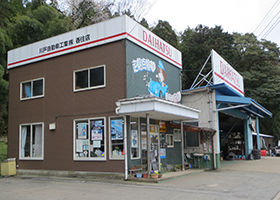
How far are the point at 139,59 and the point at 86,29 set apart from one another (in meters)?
3.24

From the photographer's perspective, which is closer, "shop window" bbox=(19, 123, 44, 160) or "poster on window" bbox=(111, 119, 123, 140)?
"poster on window" bbox=(111, 119, 123, 140)

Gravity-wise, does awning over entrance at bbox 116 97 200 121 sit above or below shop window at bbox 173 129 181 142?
→ above

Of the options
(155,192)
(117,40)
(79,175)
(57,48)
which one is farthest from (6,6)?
(155,192)

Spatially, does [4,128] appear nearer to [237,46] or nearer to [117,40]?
[117,40]

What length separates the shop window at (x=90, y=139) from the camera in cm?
1305

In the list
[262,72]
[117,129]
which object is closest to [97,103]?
[117,129]

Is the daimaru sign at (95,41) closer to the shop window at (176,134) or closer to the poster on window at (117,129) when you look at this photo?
the poster on window at (117,129)

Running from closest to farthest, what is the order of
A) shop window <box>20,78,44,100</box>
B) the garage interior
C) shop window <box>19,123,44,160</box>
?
shop window <box>19,123,44,160</box> < shop window <box>20,78,44,100</box> < the garage interior

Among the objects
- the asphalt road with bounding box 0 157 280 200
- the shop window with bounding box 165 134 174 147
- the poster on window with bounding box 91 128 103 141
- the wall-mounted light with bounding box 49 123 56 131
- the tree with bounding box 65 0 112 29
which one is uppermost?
the tree with bounding box 65 0 112 29

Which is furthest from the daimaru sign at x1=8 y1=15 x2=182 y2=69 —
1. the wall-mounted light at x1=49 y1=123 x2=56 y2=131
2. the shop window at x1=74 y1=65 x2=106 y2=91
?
the wall-mounted light at x1=49 y1=123 x2=56 y2=131

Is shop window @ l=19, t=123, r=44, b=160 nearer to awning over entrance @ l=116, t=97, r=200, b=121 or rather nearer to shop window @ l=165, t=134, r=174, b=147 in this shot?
awning over entrance @ l=116, t=97, r=200, b=121

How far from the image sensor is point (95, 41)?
13.8 metres

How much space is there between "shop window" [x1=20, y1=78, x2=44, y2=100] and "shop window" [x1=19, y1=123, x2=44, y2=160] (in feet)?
5.77

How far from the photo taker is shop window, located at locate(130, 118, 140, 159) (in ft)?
41.3
